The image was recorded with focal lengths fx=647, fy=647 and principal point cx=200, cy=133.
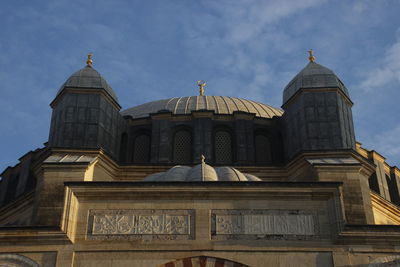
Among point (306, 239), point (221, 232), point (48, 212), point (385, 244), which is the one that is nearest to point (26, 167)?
point (48, 212)

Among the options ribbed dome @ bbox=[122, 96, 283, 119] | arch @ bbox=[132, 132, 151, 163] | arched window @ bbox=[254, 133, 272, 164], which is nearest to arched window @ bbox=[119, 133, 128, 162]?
arch @ bbox=[132, 132, 151, 163]

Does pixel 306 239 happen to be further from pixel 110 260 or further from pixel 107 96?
pixel 107 96

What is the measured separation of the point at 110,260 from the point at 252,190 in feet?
15.0

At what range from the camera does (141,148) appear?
27.5m

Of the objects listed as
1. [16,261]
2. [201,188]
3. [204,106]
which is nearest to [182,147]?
[204,106]

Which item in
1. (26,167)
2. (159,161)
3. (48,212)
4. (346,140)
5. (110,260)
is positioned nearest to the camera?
(110,260)

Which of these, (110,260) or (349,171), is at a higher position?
(349,171)

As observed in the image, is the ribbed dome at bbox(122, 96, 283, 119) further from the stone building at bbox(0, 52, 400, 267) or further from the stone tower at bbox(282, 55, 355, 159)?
the stone tower at bbox(282, 55, 355, 159)

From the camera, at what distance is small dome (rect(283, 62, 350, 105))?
84.4ft

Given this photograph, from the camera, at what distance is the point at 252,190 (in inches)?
752

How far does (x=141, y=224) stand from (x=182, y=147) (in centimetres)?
872

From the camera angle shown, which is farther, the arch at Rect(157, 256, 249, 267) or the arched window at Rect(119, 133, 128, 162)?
the arched window at Rect(119, 133, 128, 162)

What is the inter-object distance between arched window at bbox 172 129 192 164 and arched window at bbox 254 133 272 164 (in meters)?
2.85

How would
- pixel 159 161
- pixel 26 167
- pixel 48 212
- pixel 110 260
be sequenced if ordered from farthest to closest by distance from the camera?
pixel 26 167 → pixel 159 161 → pixel 48 212 → pixel 110 260
